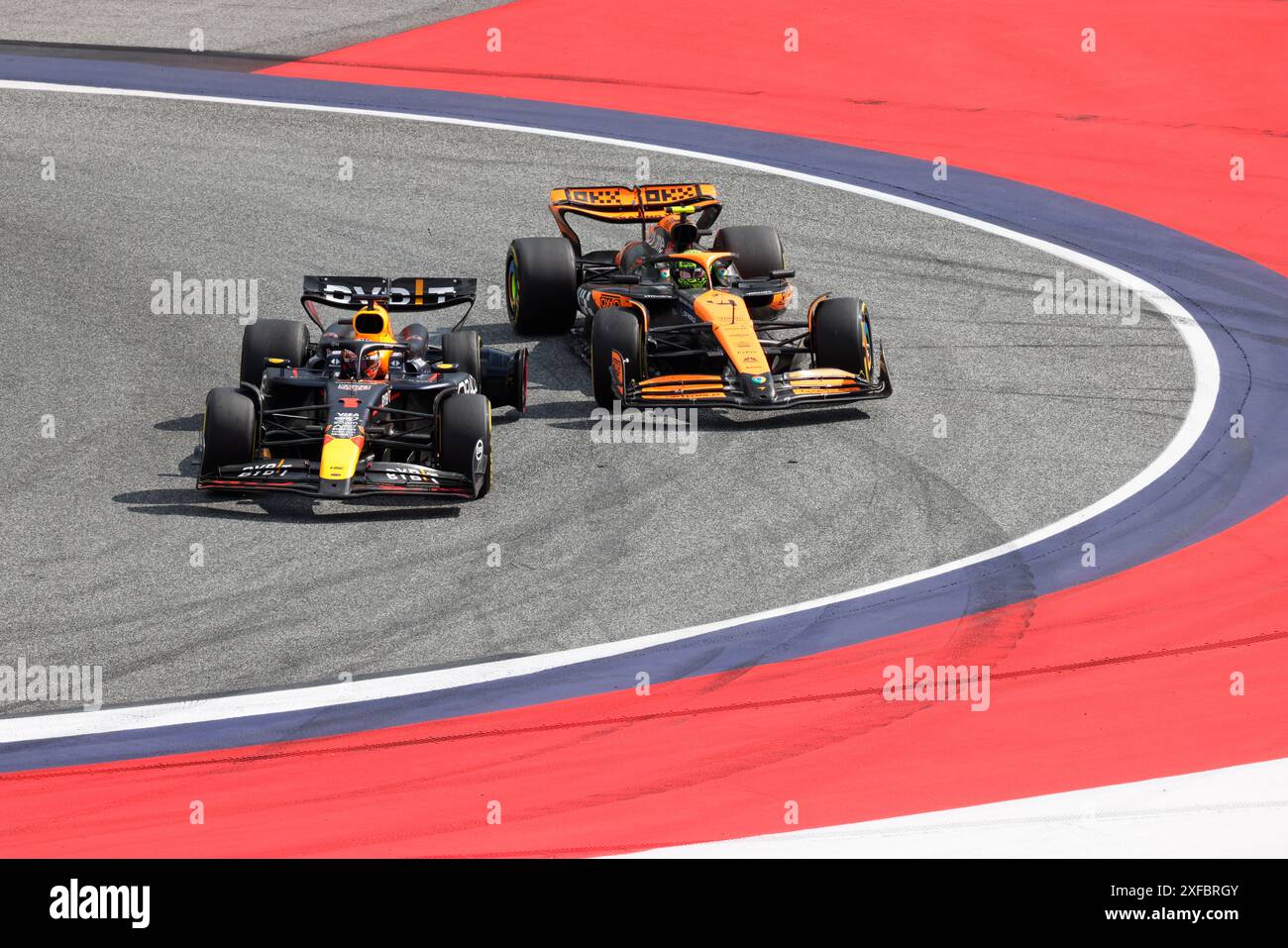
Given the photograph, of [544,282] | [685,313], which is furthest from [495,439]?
[544,282]

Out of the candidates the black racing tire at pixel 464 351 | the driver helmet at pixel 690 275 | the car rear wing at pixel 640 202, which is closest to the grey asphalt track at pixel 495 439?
the black racing tire at pixel 464 351

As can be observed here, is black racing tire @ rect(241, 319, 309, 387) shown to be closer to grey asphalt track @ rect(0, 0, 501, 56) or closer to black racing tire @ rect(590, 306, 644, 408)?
black racing tire @ rect(590, 306, 644, 408)

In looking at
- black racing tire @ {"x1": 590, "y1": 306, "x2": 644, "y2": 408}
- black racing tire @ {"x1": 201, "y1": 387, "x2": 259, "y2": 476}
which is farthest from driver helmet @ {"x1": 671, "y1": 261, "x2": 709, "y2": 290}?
black racing tire @ {"x1": 201, "y1": 387, "x2": 259, "y2": 476}

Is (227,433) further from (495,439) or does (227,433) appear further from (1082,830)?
(1082,830)

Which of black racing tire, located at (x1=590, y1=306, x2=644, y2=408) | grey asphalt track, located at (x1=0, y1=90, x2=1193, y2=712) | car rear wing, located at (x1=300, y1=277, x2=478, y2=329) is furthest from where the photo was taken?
black racing tire, located at (x1=590, y1=306, x2=644, y2=408)

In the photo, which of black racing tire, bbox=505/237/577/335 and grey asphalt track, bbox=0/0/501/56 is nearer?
black racing tire, bbox=505/237/577/335

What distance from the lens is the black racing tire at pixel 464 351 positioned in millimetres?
17219

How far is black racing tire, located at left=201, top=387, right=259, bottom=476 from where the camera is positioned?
1542 centimetres

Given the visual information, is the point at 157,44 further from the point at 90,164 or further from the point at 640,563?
the point at 640,563

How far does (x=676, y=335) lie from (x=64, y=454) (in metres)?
5.93

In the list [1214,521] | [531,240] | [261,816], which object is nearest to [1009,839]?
[261,816]

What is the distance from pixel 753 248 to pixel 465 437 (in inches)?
241

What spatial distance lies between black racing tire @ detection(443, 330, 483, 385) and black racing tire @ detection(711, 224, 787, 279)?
4192mm

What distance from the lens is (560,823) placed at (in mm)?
10727
